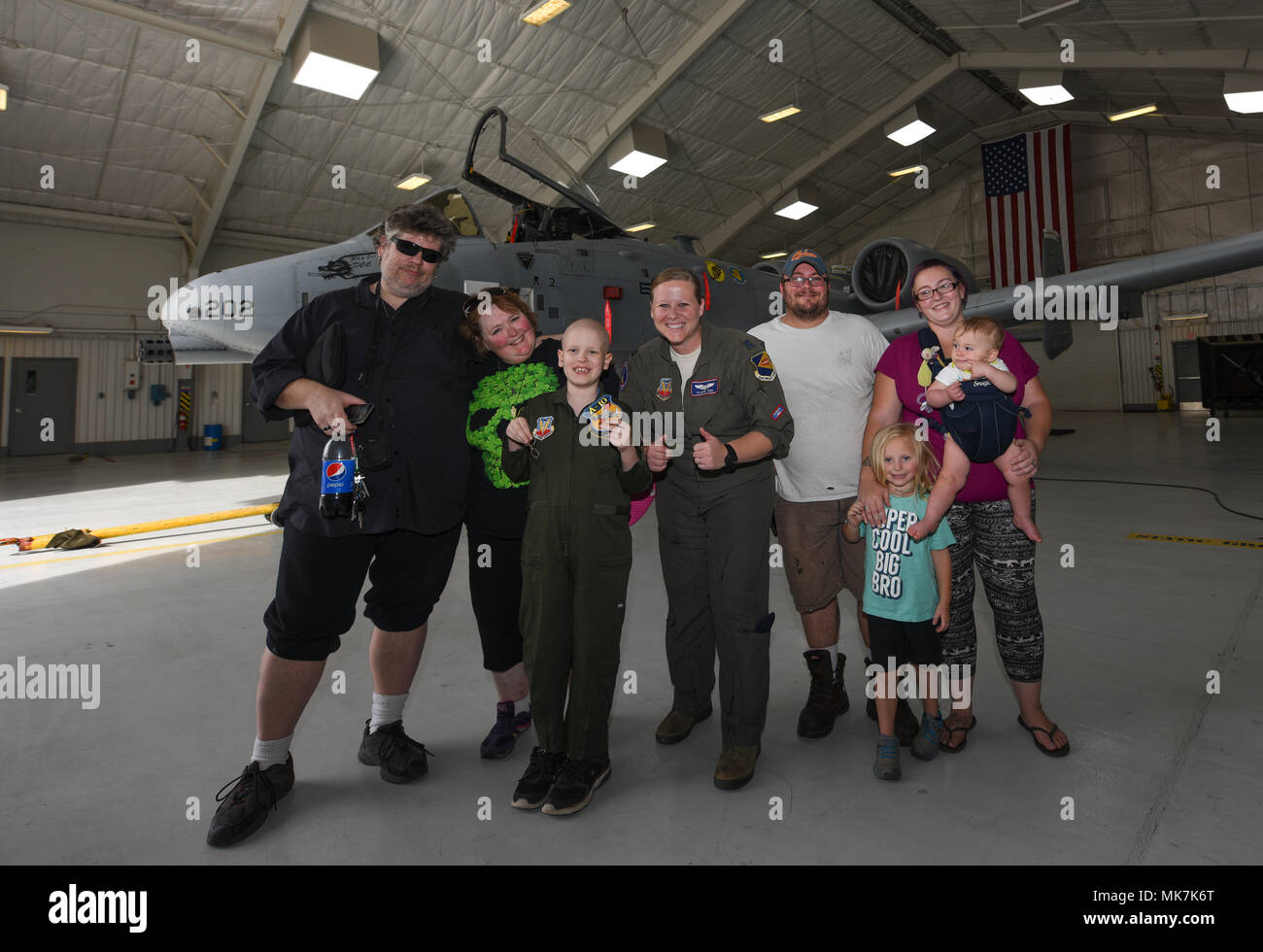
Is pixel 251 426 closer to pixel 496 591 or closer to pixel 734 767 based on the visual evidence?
pixel 496 591

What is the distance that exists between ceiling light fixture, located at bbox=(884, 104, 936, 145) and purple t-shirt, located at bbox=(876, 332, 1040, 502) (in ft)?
73.3

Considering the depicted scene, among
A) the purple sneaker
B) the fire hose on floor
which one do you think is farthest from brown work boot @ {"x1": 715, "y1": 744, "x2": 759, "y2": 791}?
the fire hose on floor

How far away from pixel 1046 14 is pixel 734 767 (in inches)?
712

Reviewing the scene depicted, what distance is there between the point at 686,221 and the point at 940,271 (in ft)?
73.2

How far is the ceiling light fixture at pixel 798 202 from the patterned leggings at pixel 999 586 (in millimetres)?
23146

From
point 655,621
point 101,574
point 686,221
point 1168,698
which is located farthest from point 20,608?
point 686,221

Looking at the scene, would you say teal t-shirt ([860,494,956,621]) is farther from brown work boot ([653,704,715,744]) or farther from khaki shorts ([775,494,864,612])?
brown work boot ([653,704,715,744])

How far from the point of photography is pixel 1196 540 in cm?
532

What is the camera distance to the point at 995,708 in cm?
284

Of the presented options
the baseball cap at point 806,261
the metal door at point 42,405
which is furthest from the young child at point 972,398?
the metal door at point 42,405

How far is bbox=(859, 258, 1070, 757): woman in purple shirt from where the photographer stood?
98.4 inches

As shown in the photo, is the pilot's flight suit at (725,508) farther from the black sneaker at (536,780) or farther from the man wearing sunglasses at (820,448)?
the black sneaker at (536,780)

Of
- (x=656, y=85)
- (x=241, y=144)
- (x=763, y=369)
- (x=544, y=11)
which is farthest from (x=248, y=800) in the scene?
(x=656, y=85)
